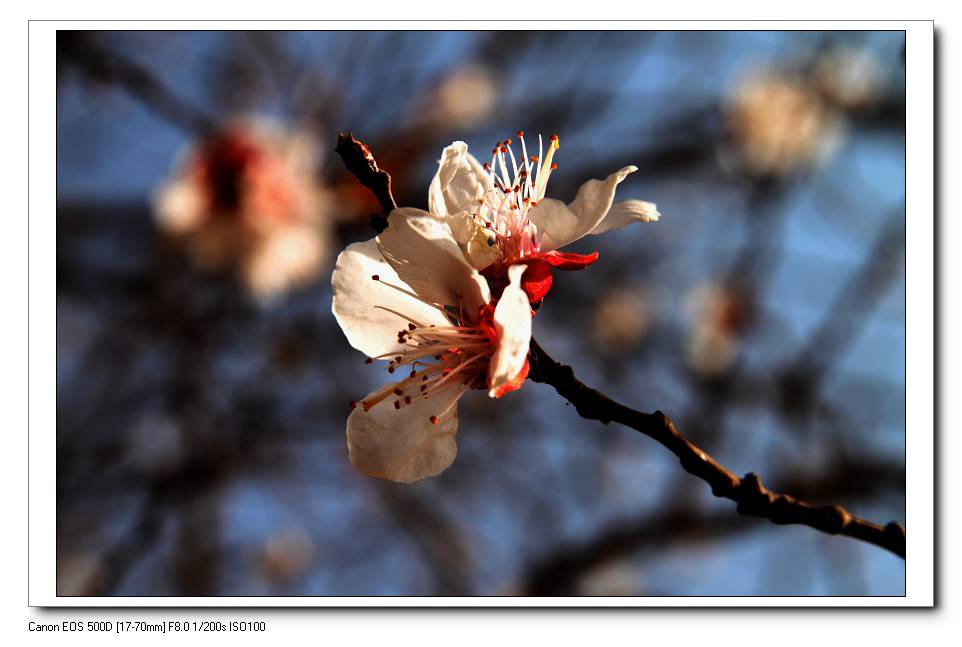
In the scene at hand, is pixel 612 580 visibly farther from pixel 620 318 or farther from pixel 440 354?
pixel 440 354

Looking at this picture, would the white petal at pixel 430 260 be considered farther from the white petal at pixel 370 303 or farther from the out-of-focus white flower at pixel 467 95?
the out-of-focus white flower at pixel 467 95

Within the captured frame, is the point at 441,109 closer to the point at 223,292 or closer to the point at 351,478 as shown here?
the point at 223,292

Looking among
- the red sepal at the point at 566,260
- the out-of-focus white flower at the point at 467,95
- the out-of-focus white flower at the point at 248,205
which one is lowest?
the red sepal at the point at 566,260

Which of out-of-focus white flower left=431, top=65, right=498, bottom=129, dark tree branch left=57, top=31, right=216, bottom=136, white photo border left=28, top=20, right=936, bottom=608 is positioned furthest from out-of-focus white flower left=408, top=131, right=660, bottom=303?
out-of-focus white flower left=431, top=65, right=498, bottom=129
